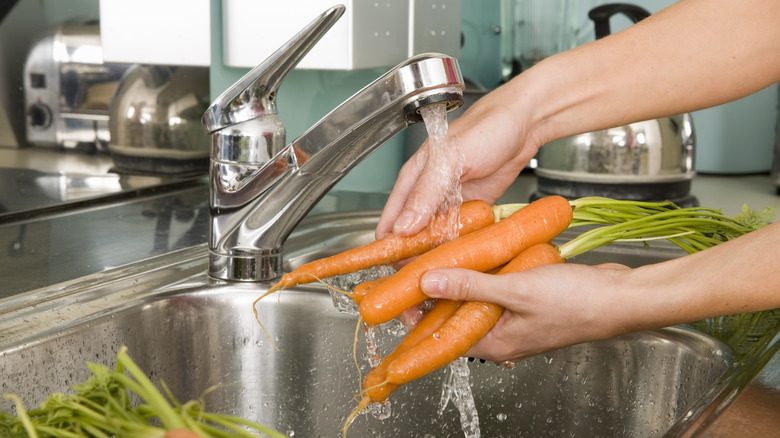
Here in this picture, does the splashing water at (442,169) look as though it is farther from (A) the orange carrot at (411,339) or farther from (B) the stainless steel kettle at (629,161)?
(B) the stainless steel kettle at (629,161)

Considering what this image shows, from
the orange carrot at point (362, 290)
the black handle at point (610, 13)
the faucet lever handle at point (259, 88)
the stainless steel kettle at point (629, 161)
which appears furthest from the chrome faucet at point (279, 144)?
A: the black handle at point (610, 13)

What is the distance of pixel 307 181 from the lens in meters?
0.81

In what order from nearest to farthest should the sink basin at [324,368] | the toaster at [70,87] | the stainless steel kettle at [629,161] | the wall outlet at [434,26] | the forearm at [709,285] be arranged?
the forearm at [709,285] → the sink basin at [324,368] → the toaster at [70,87] → the wall outlet at [434,26] → the stainless steel kettle at [629,161]

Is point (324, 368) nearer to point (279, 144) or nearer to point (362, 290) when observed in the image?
point (362, 290)

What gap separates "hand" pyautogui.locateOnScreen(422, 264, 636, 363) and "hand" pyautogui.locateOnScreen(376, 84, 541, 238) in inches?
4.2

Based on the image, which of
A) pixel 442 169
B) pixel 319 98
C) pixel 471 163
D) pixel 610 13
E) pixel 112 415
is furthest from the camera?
pixel 610 13

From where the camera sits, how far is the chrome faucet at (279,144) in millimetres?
705

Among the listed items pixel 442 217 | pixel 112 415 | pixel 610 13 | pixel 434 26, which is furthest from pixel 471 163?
pixel 610 13

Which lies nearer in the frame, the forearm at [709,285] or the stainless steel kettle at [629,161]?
the forearm at [709,285]

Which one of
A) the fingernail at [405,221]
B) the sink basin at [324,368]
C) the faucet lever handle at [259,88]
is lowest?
the sink basin at [324,368]

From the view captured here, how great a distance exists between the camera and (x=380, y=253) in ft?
2.86

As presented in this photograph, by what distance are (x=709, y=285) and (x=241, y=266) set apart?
1.54 ft

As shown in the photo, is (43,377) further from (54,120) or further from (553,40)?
(553,40)

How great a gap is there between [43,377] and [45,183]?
1.72 ft
